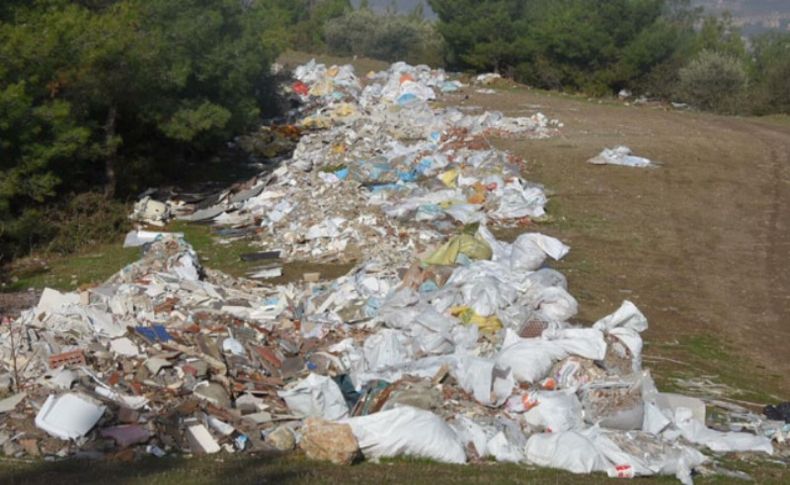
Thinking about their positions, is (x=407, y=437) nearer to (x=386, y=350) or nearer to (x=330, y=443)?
(x=330, y=443)

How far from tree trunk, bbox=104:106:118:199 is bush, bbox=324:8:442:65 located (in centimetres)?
2806

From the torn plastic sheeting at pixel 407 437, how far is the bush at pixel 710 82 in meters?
30.2

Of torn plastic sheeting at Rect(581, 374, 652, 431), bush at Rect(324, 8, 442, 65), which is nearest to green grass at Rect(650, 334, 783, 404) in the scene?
torn plastic sheeting at Rect(581, 374, 652, 431)

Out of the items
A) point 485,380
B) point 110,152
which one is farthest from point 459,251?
point 110,152

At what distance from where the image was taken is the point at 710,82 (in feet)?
119

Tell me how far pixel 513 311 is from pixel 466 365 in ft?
6.58

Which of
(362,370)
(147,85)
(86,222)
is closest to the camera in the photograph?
(362,370)

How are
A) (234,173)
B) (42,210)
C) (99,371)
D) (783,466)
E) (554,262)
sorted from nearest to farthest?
(783,466)
(99,371)
(554,262)
(42,210)
(234,173)

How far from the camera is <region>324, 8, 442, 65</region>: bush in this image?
48.6 metres

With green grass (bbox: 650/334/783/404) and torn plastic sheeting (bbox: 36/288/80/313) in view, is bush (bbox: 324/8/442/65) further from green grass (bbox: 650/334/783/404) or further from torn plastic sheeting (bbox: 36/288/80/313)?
torn plastic sheeting (bbox: 36/288/80/313)

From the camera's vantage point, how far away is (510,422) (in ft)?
28.4

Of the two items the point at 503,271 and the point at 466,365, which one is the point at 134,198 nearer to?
the point at 503,271

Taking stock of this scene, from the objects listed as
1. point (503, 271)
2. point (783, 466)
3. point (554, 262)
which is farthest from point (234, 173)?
point (783, 466)

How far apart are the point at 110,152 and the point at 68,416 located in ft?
41.9
